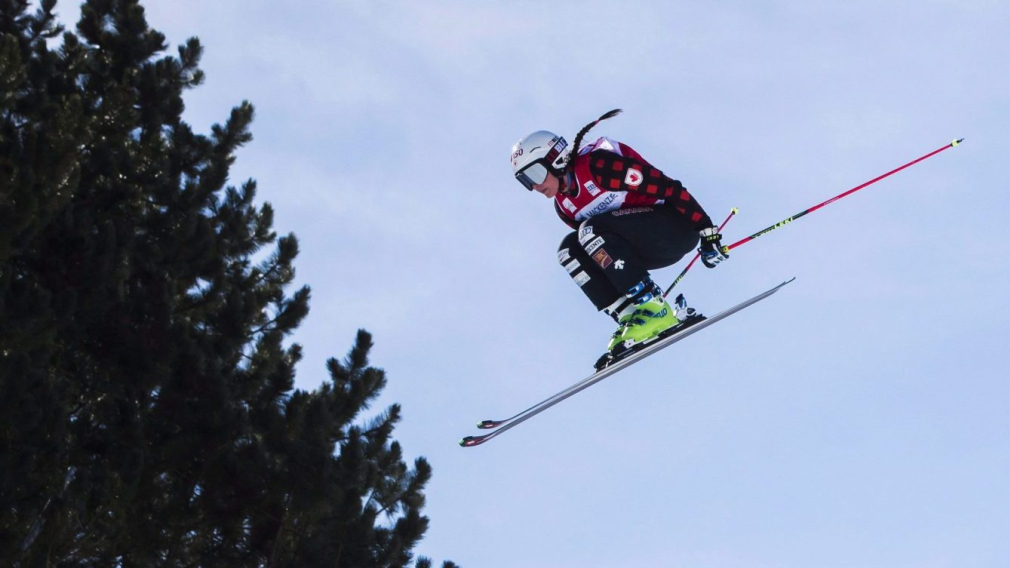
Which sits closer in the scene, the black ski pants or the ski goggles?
the ski goggles

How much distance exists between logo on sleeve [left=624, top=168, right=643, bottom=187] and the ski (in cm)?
108

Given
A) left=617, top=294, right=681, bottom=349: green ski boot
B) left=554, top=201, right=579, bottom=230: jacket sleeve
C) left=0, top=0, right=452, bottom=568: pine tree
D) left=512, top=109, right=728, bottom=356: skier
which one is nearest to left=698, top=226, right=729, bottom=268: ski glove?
left=512, top=109, right=728, bottom=356: skier

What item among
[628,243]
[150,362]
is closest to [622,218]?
[628,243]

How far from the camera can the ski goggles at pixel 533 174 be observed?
10.6m

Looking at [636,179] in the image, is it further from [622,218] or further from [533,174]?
[533,174]

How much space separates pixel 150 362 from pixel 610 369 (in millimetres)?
3759

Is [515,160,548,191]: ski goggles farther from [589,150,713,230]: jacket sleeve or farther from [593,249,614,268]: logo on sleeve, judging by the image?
[593,249,614,268]: logo on sleeve

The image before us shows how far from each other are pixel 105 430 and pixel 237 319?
1.43m

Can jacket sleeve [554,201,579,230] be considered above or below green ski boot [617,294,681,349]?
above

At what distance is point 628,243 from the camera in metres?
10.8

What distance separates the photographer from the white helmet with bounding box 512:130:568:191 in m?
10.6

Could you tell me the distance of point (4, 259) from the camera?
10852 millimetres

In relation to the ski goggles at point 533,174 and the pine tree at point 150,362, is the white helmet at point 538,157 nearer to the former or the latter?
the ski goggles at point 533,174

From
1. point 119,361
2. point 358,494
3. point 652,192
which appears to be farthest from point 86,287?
point 652,192
